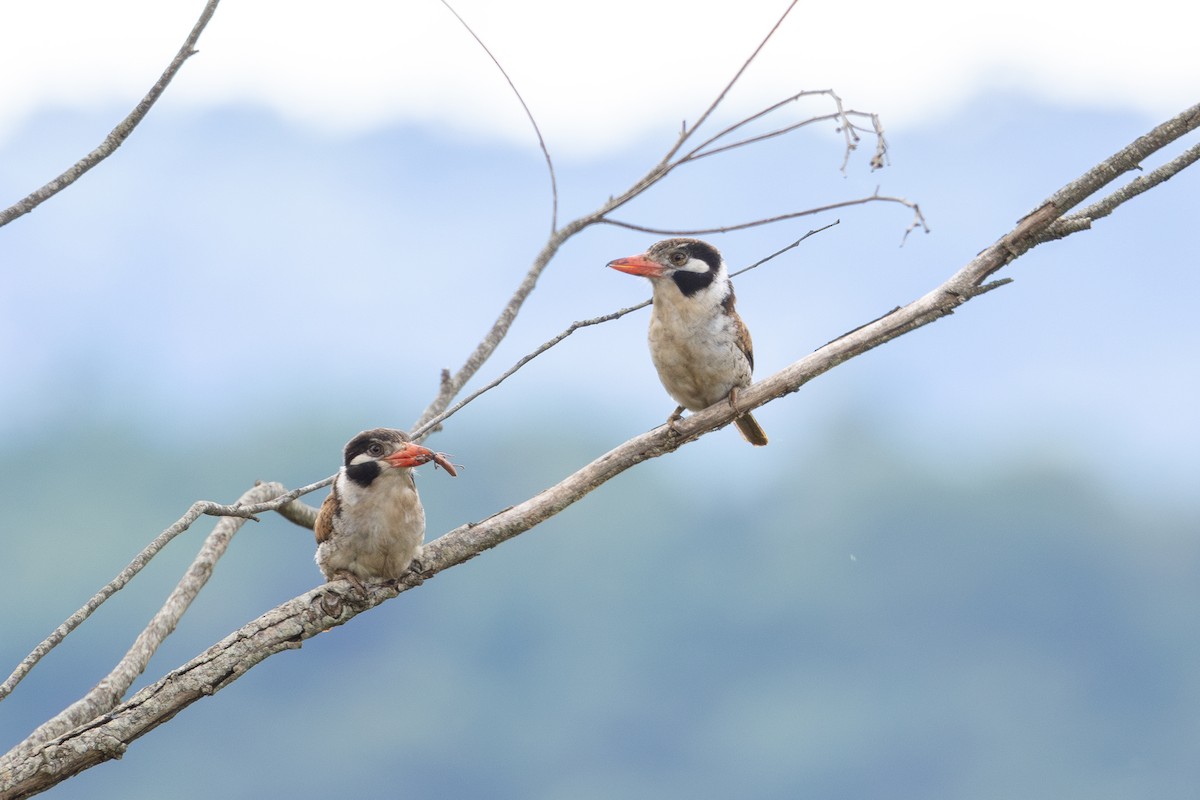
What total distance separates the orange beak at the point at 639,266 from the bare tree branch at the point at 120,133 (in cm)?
221

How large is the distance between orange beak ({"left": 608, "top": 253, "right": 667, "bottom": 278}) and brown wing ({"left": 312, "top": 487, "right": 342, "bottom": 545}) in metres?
1.71

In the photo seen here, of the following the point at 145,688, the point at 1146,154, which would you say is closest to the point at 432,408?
the point at 145,688

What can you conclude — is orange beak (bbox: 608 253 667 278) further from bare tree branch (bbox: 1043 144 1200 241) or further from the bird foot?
bare tree branch (bbox: 1043 144 1200 241)

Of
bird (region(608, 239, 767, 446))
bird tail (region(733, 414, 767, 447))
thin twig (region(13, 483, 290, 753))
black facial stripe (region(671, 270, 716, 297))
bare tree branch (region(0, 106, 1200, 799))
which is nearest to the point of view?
bare tree branch (region(0, 106, 1200, 799))

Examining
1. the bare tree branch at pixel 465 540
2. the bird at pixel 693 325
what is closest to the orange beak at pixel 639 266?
the bird at pixel 693 325

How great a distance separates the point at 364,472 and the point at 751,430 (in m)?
2.01

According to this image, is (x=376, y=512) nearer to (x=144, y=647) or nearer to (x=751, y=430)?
(x=144, y=647)

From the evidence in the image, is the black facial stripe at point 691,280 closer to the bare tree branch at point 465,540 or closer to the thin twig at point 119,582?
the bare tree branch at point 465,540

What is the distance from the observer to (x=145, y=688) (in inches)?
183

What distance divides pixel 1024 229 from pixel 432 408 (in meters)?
2.98

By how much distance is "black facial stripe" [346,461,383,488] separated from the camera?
5.19 m

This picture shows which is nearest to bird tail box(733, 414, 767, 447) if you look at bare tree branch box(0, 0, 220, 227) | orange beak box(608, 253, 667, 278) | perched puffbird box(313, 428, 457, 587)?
orange beak box(608, 253, 667, 278)

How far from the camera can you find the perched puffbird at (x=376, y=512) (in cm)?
508

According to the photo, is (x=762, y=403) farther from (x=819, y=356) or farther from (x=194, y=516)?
(x=194, y=516)
